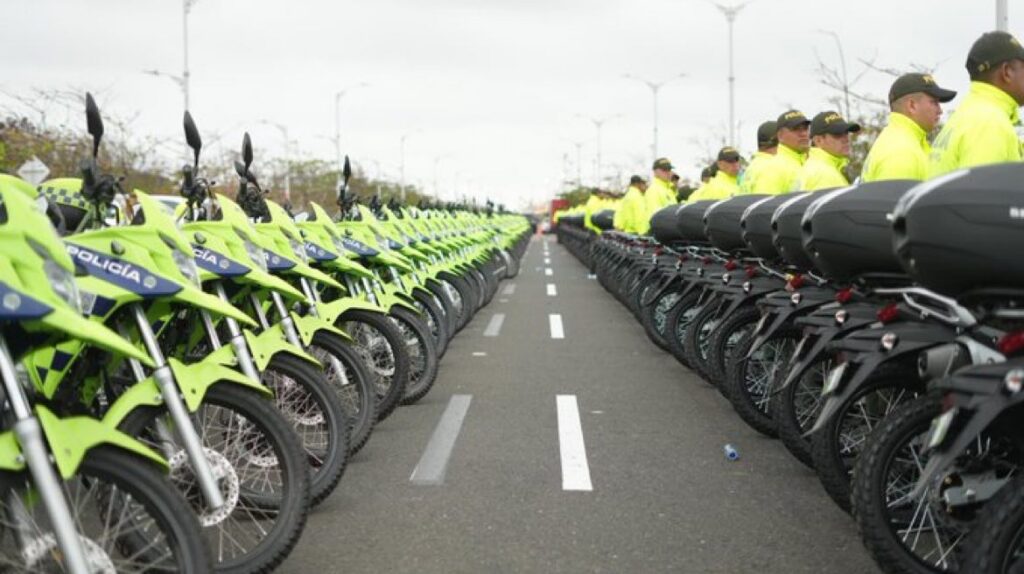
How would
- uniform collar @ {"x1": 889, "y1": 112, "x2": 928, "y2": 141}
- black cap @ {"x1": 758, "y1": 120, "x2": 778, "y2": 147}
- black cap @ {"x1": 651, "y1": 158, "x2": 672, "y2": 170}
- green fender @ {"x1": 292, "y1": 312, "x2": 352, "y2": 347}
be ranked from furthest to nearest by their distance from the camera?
1. black cap @ {"x1": 651, "y1": 158, "x2": 672, "y2": 170}
2. black cap @ {"x1": 758, "y1": 120, "x2": 778, "y2": 147}
3. uniform collar @ {"x1": 889, "y1": 112, "x2": 928, "y2": 141}
4. green fender @ {"x1": 292, "y1": 312, "x2": 352, "y2": 347}

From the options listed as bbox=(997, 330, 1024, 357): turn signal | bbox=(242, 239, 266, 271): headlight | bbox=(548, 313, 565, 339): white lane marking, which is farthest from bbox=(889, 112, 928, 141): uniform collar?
bbox=(548, 313, 565, 339): white lane marking

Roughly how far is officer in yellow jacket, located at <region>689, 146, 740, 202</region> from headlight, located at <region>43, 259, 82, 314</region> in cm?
829

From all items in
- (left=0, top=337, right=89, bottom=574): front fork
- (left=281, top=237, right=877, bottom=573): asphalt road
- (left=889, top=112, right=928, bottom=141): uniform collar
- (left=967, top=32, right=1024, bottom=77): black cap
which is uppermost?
(left=967, top=32, right=1024, bottom=77): black cap

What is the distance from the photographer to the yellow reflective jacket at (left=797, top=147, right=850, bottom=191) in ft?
22.3

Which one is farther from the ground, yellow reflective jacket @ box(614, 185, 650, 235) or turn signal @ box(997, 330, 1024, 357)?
yellow reflective jacket @ box(614, 185, 650, 235)

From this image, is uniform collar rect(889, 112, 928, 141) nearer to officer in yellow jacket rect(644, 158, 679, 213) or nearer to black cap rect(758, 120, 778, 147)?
black cap rect(758, 120, 778, 147)

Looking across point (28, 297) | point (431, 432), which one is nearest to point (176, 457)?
point (28, 297)

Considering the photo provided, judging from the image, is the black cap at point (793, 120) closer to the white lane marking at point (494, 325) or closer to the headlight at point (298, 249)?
the headlight at point (298, 249)

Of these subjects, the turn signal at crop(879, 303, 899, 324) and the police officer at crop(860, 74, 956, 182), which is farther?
the police officer at crop(860, 74, 956, 182)

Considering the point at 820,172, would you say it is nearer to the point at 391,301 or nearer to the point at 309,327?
the point at 391,301

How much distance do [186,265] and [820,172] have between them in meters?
4.30

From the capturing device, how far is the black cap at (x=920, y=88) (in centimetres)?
567

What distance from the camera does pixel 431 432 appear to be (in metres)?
6.83

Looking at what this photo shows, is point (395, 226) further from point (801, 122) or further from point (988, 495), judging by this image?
point (988, 495)
